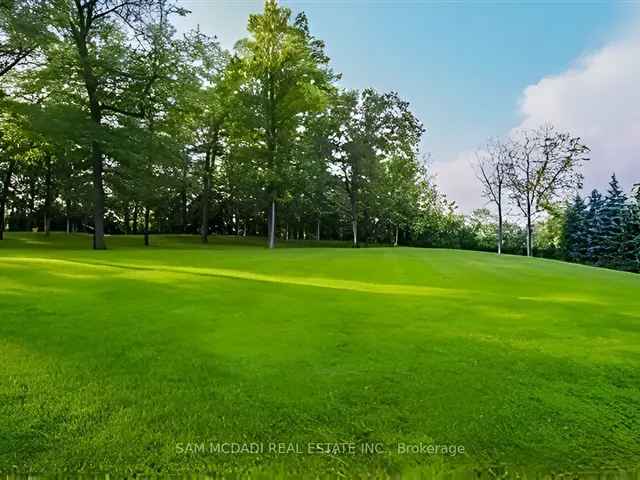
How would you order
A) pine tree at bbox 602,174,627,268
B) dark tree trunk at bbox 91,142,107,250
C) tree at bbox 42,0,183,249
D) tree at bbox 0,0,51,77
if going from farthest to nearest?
pine tree at bbox 602,174,627,268 < dark tree trunk at bbox 91,142,107,250 < tree at bbox 42,0,183,249 < tree at bbox 0,0,51,77

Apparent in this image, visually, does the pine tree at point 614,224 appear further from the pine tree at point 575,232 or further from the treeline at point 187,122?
the treeline at point 187,122

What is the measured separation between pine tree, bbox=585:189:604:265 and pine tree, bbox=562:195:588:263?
328 mm

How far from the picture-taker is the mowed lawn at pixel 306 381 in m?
2.71

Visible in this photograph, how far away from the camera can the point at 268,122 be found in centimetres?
2577

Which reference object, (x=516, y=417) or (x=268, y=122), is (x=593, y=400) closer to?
(x=516, y=417)

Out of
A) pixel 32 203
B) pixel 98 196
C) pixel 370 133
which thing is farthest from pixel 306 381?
pixel 32 203

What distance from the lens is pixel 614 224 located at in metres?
37.8

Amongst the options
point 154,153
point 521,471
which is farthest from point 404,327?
point 154,153

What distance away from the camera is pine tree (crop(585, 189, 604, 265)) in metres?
38.4

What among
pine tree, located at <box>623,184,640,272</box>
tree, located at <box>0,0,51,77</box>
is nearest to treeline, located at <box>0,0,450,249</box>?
tree, located at <box>0,0,51,77</box>

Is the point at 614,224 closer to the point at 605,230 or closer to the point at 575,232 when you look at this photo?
the point at 605,230

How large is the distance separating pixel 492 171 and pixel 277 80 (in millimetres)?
17834

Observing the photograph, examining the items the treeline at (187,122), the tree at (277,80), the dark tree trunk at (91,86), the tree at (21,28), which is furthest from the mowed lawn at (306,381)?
the tree at (277,80)

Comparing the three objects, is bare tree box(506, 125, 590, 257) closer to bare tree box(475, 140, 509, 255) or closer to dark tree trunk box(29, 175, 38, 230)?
bare tree box(475, 140, 509, 255)
